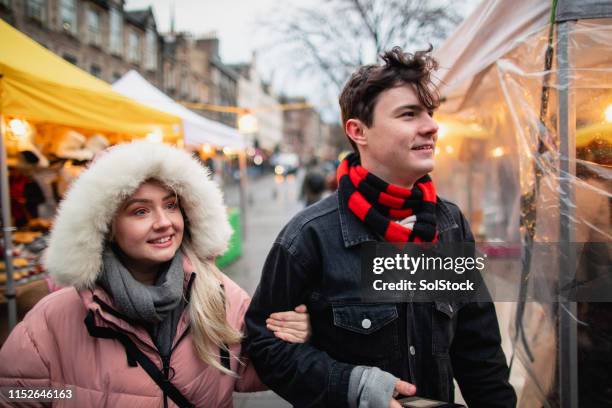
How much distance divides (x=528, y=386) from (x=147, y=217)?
244 cm

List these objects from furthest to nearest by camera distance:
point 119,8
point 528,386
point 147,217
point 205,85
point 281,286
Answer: point 205,85
point 119,8
point 528,386
point 147,217
point 281,286

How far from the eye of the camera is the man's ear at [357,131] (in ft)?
5.29

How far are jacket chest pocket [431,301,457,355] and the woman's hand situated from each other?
0.51m

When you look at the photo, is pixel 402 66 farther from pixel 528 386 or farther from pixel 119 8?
pixel 119 8

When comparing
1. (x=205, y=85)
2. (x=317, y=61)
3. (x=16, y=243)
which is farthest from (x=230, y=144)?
(x=205, y=85)

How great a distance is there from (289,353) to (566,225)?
1477 millimetres

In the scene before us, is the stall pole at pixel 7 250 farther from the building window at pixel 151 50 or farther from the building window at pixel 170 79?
the building window at pixel 170 79

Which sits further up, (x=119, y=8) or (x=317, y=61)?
(x=119, y=8)

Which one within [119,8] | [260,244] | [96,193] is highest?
[119,8]

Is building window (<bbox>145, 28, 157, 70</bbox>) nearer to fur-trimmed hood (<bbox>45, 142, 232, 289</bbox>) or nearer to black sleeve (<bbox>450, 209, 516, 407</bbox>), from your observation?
fur-trimmed hood (<bbox>45, 142, 232, 289</bbox>)

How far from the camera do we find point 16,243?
14.0 ft

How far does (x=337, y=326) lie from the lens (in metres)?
1.49

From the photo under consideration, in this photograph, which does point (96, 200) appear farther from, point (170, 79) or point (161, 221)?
point (170, 79)

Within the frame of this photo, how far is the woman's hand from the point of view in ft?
4.87
